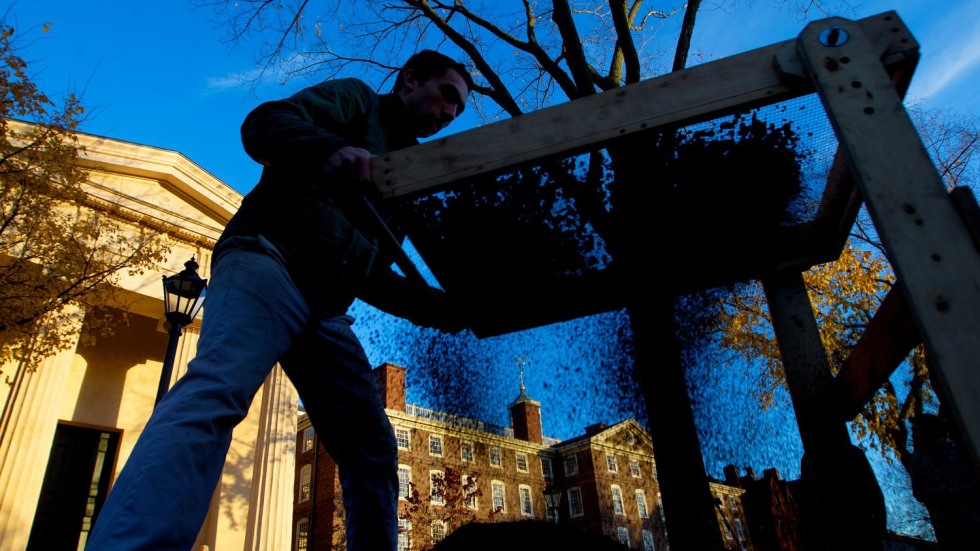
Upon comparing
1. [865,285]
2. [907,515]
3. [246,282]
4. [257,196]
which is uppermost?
[865,285]

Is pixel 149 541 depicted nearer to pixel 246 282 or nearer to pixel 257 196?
pixel 246 282

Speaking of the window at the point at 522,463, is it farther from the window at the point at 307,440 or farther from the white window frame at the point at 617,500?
the window at the point at 307,440

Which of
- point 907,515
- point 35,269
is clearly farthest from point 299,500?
point 907,515

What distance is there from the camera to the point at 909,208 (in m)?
1.34

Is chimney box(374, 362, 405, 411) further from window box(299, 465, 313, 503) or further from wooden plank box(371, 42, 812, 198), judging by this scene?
window box(299, 465, 313, 503)

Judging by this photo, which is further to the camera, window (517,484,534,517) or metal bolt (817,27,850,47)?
window (517,484,534,517)

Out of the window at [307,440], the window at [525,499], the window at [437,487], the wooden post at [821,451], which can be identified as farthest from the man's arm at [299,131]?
the window at [525,499]

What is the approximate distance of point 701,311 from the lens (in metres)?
2.67

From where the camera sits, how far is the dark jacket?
1710 millimetres

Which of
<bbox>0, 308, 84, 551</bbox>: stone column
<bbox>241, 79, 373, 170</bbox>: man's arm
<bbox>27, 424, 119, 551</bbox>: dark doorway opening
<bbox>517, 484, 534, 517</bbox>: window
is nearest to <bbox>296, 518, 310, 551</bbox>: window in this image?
<bbox>517, 484, 534, 517</bbox>: window

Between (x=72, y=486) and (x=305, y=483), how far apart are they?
2344 centimetres

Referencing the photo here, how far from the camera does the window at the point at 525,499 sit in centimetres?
3616

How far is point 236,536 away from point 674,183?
45.3 feet

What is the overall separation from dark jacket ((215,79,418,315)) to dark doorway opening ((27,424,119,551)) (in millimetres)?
13914
